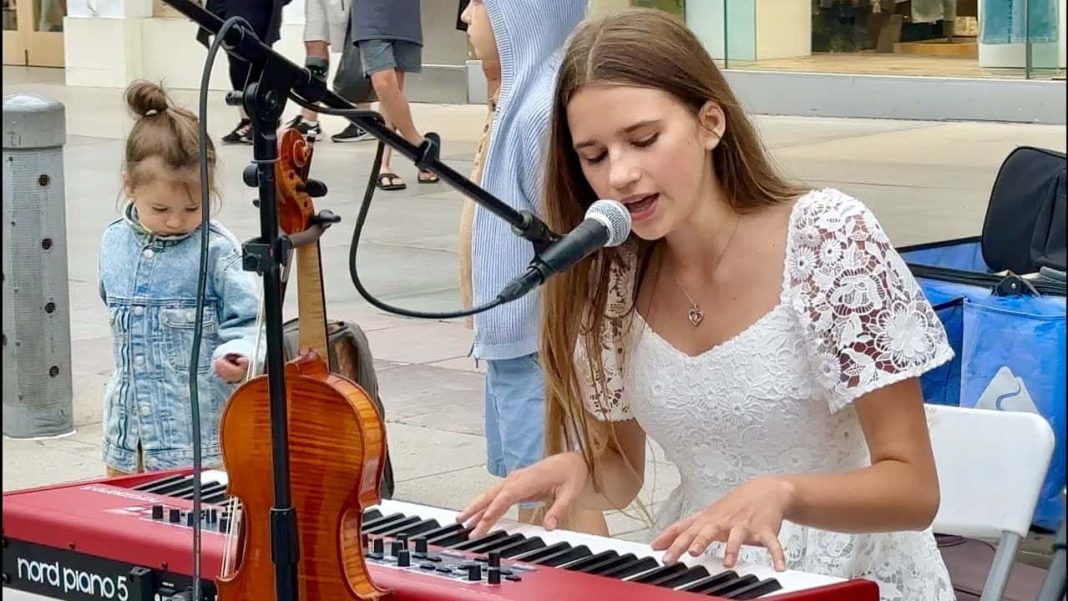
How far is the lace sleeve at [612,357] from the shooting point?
3.03 m

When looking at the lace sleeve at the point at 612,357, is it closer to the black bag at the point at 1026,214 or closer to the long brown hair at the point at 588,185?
the long brown hair at the point at 588,185

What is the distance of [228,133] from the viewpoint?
525 inches

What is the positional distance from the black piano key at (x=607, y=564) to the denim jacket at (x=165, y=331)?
1.97m

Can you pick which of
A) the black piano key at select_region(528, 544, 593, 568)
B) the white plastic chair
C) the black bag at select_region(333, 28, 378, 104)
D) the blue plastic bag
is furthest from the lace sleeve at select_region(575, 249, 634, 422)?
the black bag at select_region(333, 28, 378, 104)

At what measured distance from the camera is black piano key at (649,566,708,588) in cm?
231

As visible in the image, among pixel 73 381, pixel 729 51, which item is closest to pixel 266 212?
pixel 73 381

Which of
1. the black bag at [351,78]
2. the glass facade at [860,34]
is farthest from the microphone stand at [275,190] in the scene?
the glass facade at [860,34]

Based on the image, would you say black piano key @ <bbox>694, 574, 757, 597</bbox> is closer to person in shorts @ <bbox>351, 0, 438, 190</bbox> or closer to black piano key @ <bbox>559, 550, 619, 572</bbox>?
black piano key @ <bbox>559, 550, 619, 572</bbox>

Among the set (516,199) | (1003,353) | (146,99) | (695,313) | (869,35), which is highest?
(869,35)

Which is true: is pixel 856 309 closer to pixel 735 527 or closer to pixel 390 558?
pixel 735 527

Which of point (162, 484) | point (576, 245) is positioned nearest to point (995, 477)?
point (576, 245)

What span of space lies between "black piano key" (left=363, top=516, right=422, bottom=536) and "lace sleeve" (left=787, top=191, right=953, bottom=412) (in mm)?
689

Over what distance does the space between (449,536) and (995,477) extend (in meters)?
1.18

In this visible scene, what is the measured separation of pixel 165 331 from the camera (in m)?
4.26
